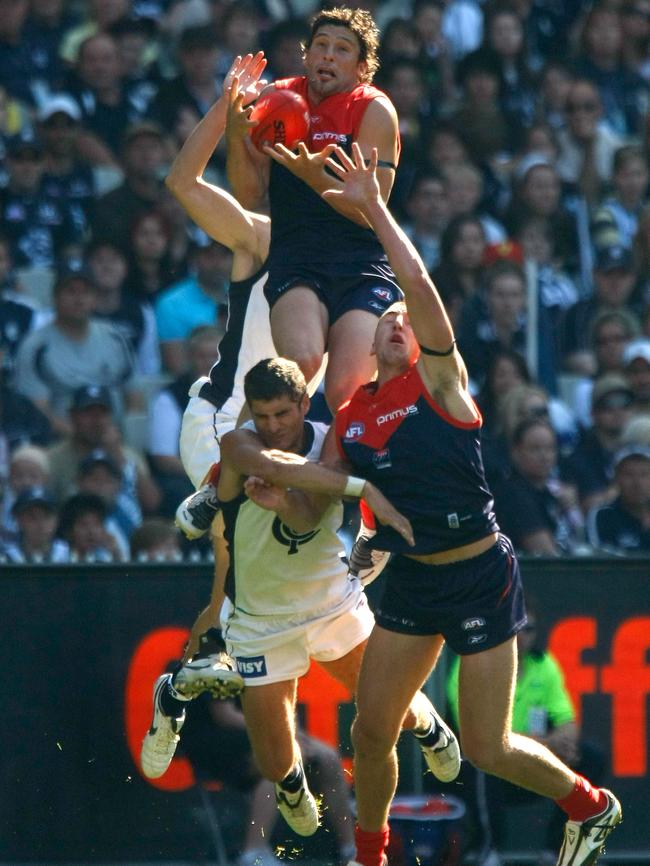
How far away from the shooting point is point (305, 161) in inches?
288

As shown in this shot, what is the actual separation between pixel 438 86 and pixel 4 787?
6778 millimetres

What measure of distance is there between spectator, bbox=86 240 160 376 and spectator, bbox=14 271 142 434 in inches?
11.0

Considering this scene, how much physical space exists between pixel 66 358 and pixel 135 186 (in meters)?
1.45

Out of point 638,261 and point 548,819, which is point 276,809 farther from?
point 638,261

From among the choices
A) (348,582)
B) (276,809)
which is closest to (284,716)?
(348,582)

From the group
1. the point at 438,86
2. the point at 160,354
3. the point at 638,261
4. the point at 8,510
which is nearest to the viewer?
the point at 8,510

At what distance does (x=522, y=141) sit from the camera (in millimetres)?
13086

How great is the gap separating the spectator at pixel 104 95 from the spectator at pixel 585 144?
3062 mm

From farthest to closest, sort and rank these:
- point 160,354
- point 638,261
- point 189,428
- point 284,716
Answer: point 638,261, point 160,354, point 189,428, point 284,716

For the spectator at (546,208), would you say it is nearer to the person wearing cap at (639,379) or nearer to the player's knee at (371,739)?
the person wearing cap at (639,379)

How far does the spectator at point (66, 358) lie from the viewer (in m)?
10.8

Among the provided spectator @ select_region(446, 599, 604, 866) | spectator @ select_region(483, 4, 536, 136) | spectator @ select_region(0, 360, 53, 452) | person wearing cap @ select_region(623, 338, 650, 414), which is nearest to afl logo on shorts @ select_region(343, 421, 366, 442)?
spectator @ select_region(446, 599, 604, 866)

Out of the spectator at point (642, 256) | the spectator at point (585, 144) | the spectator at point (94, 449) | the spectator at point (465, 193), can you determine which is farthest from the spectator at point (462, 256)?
the spectator at point (94, 449)

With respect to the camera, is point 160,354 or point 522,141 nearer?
point 160,354
